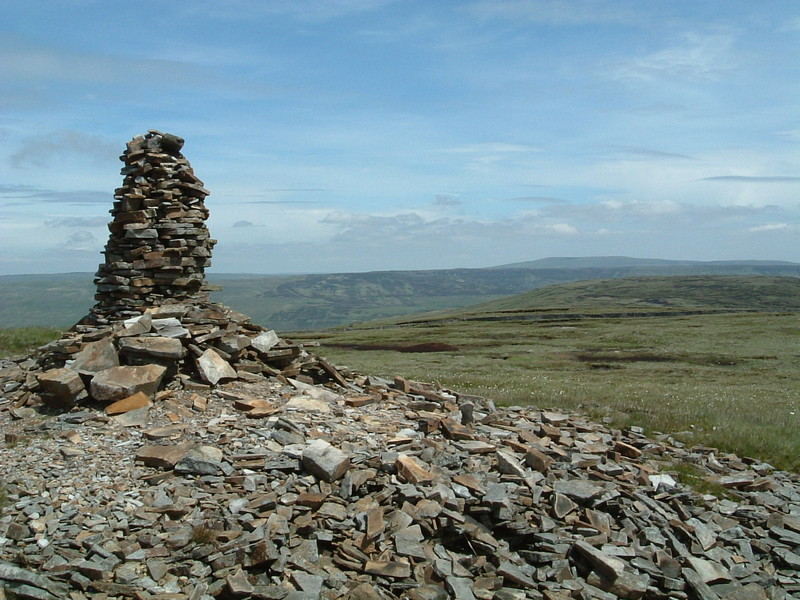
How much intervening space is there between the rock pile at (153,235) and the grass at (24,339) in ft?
49.2

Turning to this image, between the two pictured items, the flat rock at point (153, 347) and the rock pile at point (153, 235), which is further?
the rock pile at point (153, 235)

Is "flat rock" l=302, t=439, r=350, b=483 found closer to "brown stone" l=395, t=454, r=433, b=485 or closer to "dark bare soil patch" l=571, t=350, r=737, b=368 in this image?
"brown stone" l=395, t=454, r=433, b=485

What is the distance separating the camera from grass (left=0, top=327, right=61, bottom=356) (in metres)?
30.5

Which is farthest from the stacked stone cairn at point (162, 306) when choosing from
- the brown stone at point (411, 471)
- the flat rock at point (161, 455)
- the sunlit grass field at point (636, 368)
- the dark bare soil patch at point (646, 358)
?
the dark bare soil patch at point (646, 358)

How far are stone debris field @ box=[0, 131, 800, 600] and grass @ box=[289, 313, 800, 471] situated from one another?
3335 mm

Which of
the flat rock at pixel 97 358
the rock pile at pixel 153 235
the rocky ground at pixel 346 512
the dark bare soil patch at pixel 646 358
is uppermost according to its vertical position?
the rock pile at pixel 153 235

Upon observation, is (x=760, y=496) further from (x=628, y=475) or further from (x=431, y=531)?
(x=431, y=531)

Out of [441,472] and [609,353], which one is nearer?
[441,472]

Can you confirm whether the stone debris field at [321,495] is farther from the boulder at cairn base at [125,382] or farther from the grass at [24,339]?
the grass at [24,339]

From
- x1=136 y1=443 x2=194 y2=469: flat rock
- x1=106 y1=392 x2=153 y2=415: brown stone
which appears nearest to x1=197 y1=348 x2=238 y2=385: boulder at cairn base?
x1=106 y1=392 x2=153 y2=415: brown stone

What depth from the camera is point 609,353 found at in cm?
5316

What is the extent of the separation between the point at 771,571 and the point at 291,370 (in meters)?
13.2

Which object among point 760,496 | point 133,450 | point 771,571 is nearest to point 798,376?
point 760,496

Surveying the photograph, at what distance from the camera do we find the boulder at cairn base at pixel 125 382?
562 inches
